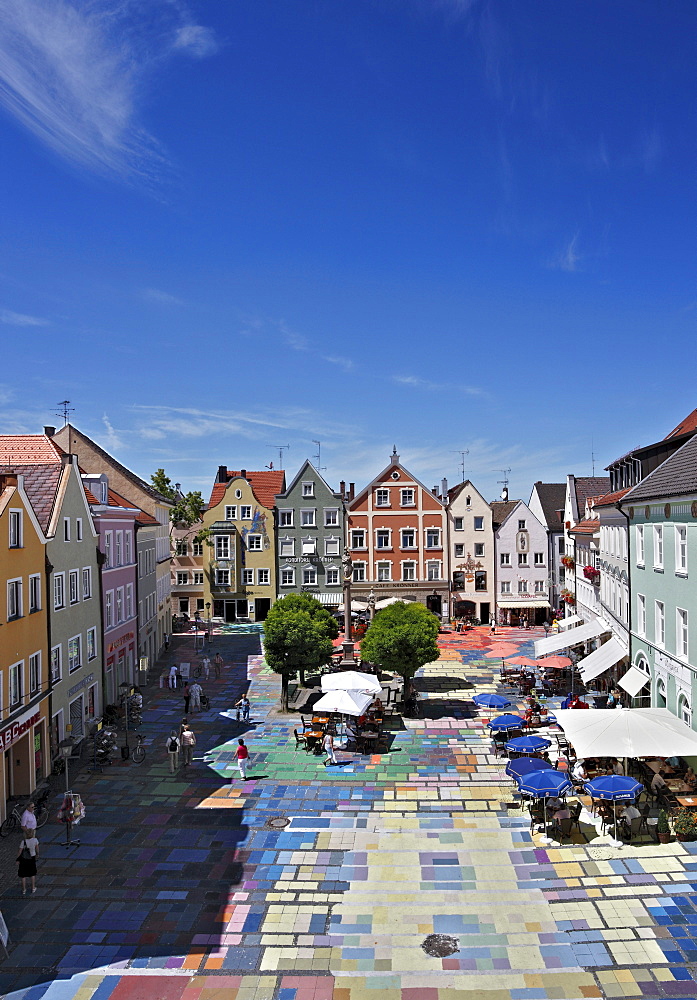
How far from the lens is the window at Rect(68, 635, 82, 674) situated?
29.7 m

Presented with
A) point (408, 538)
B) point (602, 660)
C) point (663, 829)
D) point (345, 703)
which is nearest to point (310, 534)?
point (408, 538)

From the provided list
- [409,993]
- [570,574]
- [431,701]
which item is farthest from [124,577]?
[570,574]

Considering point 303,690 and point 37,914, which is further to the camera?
point 303,690

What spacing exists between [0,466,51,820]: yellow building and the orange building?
39.4 meters

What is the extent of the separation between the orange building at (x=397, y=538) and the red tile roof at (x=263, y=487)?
343 inches

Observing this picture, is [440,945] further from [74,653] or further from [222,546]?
[222,546]

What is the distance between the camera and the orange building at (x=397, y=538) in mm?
63938

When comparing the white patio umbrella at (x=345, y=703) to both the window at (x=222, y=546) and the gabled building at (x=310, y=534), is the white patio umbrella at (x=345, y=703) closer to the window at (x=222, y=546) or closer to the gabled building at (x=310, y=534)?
the gabled building at (x=310, y=534)

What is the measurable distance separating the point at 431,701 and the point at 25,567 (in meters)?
21.2

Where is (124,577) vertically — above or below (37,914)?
above

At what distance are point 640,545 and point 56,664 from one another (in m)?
25.1

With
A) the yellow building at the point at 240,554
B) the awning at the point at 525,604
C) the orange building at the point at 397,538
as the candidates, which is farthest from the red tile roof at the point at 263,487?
the awning at the point at 525,604

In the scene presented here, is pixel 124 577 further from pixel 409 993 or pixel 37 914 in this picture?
pixel 409 993

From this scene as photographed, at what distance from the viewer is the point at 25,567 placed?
2492 centimetres
